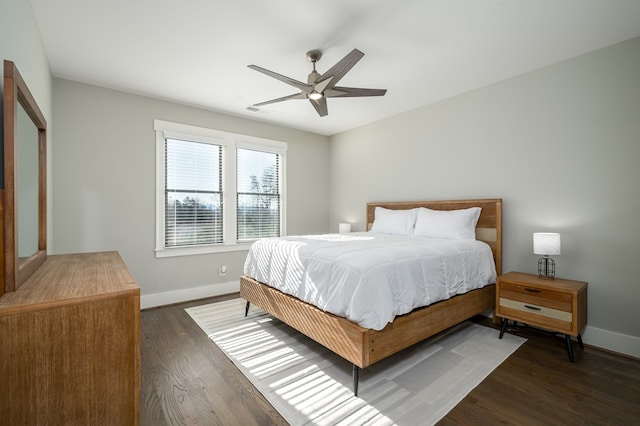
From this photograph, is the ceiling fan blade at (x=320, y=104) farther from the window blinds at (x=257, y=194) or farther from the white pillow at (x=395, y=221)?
the window blinds at (x=257, y=194)

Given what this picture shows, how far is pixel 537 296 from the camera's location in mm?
2586

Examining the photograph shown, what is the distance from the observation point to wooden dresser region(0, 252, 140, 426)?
3.06 ft

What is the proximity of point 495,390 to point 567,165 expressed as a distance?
7.30 ft

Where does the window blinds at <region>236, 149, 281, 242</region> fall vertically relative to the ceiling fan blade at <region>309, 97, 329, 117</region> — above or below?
below

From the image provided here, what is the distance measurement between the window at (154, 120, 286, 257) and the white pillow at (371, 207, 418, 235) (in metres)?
1.69

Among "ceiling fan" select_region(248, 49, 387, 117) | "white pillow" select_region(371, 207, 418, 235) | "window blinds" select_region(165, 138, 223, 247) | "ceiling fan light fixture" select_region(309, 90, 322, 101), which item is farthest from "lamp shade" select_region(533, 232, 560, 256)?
"window blinds" select_region(165, 138, 223, 247)

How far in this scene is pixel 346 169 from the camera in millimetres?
5336

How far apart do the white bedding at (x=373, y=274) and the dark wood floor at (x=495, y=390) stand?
69 cm

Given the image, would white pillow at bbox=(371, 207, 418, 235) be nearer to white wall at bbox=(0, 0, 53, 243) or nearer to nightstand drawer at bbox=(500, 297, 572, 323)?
nightstand drawer at bbox=(500, 297, 572, 323)

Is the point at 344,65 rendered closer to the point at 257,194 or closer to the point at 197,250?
the point at 257,194

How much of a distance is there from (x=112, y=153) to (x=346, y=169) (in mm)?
3457

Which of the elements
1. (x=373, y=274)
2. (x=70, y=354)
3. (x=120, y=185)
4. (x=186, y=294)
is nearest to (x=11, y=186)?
(x=70, y=354)

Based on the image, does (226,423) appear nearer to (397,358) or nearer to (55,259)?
(397,358)

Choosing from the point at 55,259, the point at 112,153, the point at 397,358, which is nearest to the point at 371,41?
the point at 397,358
